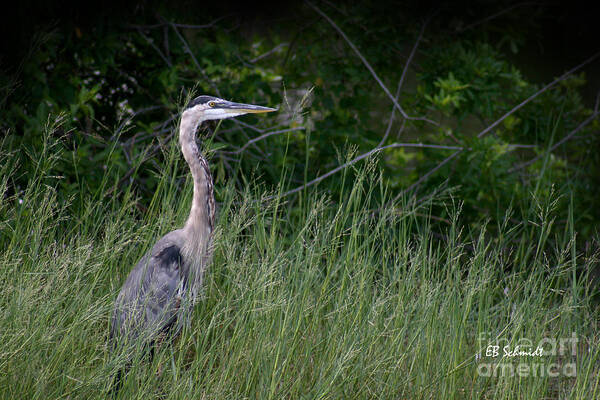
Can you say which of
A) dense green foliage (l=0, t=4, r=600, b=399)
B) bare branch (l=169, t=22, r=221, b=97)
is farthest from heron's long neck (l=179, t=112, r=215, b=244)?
bare branch (l=169, t=22, r=221, b=97)

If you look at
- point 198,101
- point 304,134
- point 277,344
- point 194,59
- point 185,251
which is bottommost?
point 304,134

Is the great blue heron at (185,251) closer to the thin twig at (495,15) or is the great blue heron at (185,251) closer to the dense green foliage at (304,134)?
the dense green foliage at (304,134)

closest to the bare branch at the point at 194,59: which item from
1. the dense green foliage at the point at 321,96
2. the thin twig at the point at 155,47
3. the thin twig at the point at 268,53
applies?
the dense green foliage at the point at 321,96

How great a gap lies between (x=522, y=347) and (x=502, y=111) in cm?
236

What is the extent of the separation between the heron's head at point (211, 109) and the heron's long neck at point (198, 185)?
0.13 feet

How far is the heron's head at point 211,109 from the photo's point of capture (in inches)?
128

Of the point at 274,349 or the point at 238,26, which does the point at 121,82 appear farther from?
the point at 274,349

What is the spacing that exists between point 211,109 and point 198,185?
1.25 ft

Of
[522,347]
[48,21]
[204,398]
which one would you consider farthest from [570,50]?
[204,398]

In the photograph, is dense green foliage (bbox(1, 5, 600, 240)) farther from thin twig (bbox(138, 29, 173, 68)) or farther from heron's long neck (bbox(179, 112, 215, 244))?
heron's long neck (bbox(179, 112, 215, 244))

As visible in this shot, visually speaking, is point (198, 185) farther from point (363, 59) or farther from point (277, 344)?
point (363, 59)

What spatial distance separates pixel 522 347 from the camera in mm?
2670

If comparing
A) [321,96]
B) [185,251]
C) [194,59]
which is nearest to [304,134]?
[321,96]

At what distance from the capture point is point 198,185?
3.22 meters
